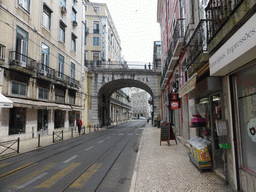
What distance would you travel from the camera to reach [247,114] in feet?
12.7

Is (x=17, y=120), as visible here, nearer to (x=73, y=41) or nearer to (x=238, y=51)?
(x=73, y=41)

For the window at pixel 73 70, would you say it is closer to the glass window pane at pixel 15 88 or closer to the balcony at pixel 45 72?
the balcony at pixel 45 72

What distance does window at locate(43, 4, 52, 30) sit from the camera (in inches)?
698

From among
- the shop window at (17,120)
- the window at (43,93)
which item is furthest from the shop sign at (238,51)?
the window at (43,93)

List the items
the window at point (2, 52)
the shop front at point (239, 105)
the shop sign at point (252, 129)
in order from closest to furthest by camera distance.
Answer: the shop front at point (239, 105) → the shop sign at point (252, 129) → the window at point (2, 52)

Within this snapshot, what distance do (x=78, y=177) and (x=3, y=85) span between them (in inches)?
400

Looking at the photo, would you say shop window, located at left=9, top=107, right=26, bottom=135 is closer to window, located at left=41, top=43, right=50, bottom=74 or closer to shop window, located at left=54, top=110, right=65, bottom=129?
window, located at left=41, top=43, right=50, bottom=74

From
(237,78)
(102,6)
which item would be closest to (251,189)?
(237,78)

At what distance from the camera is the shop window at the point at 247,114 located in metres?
3.65

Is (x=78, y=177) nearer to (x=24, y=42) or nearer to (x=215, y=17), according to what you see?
(x=215, y=17)

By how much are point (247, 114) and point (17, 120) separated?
48.2 ft

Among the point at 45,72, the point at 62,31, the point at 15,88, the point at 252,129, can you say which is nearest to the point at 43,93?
the point at 45,72

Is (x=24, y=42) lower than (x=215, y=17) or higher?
higher

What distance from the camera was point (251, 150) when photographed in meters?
3.74
